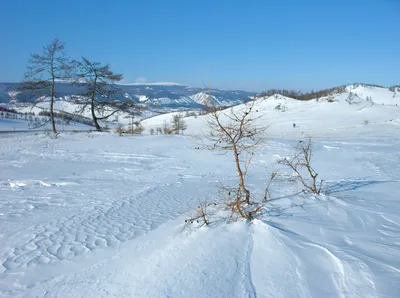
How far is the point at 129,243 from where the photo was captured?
4.90 m

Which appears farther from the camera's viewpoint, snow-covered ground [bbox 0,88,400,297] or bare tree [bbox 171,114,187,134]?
bare tree [bbox 171,114,187,134]

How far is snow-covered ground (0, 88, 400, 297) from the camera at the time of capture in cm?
332

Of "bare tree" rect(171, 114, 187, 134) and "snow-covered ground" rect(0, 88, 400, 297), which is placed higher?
"bare tree" rect(171, 114, 187, 134)

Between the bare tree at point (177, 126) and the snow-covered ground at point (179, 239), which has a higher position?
the bare tree at point (177, 126)

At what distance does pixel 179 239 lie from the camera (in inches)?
181

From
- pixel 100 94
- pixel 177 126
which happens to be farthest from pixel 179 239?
pixel 177 126

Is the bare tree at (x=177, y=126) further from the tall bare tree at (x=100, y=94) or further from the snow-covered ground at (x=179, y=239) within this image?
the snow-covered ground at (x=179, y=239)

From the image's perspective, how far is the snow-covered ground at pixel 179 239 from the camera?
3320 millimetres

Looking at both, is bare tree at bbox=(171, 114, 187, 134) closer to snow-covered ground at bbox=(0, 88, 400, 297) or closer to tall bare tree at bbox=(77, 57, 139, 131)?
tall bare tree at bbox=(77, 57, 139, 131)

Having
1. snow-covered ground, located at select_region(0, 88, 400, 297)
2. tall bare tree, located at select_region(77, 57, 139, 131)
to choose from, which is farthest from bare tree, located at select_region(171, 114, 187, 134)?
snow-covered ground, located at select_region(0, 88, 400, 297)

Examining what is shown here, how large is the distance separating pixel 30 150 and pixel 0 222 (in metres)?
9.63

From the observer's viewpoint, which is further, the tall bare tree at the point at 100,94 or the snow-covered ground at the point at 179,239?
the tall bare tree at the point at 100,94

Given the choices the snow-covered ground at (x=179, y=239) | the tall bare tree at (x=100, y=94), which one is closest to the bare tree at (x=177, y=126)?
the tall bare tree at (x=100, y=94)

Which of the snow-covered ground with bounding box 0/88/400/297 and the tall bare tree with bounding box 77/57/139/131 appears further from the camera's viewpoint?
the tall bare tree with bounding box 77/57/139/131
